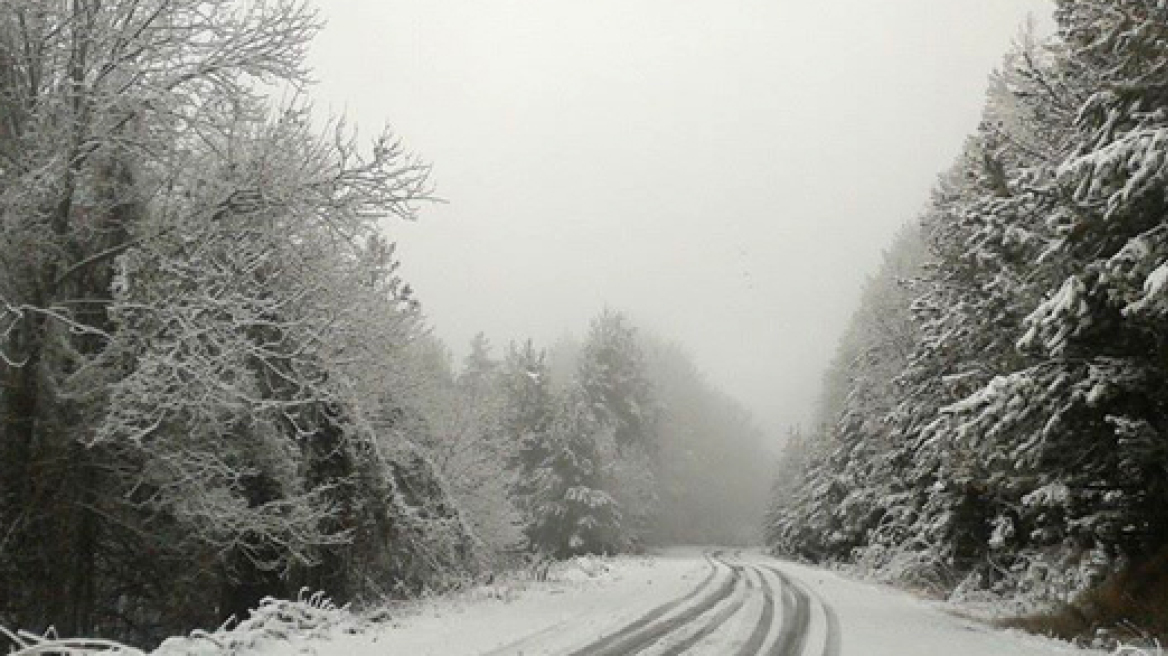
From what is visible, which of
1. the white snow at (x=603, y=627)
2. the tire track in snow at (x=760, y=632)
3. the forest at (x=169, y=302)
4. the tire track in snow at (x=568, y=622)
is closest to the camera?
the forest at (x=169, y=302)

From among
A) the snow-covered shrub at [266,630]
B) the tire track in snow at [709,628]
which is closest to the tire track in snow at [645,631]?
the tire track in snow at [709,628]

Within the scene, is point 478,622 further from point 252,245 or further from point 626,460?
point 626,460

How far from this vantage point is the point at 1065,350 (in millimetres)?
10453

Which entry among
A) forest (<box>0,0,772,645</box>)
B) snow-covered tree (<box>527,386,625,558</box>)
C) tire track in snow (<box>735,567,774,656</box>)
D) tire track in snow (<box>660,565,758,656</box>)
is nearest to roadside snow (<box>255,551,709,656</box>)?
tire track in snow (<box>660,565,758,656</box>)

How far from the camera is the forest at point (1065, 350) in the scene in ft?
32.0

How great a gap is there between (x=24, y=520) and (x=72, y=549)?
2.62 feet

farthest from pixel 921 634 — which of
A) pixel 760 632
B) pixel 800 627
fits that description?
pixel 760 632

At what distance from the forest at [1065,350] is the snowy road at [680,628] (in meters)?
2.09

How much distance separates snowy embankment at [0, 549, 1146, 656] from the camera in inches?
341

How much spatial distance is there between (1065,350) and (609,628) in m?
7.05

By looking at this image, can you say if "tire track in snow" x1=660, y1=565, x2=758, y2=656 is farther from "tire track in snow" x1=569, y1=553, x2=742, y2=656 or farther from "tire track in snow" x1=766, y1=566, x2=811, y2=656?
"tire track in snow" x1=766, y1=566, x2=811, y2=656

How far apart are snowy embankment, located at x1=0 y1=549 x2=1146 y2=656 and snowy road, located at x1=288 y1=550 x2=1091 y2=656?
0.7 inches

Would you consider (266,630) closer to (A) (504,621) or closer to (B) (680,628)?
(A) (504,621)

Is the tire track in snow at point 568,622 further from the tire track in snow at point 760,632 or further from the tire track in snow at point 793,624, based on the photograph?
the tire track in snow at point 793,624
